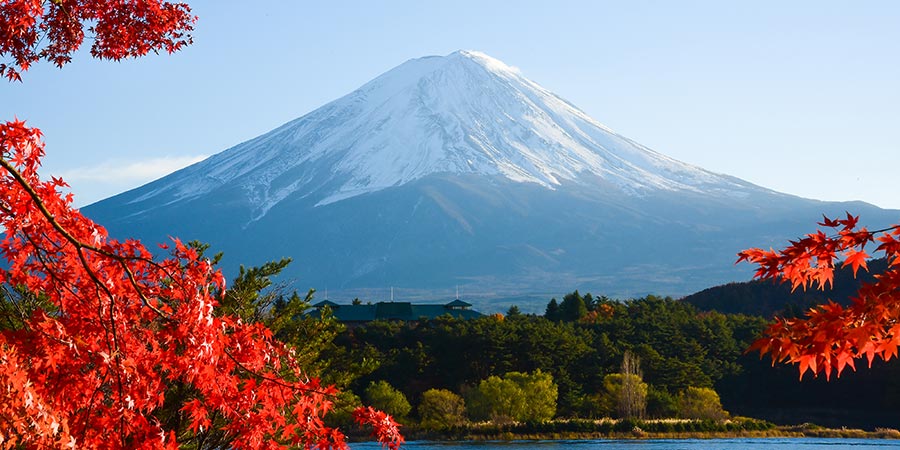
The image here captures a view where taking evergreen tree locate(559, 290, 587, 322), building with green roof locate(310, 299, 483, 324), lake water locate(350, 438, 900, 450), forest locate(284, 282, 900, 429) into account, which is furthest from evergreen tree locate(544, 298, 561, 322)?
lake water locate(350, 438, 900, 450)

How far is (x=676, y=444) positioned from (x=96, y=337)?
36.1m

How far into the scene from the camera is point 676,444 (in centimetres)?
3984

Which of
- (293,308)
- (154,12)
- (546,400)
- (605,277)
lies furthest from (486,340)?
(605,277)

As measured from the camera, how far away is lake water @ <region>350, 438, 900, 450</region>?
3816 cm

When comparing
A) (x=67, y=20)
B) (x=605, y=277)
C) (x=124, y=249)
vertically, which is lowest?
(x=605, y=277)

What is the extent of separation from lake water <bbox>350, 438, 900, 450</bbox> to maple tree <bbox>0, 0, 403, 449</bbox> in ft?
106

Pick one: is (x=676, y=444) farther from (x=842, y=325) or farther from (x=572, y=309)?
(x=842, y=325)

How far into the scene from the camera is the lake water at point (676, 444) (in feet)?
125

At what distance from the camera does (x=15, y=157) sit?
4.96 meters

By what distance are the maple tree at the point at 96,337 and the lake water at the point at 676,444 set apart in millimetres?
32327

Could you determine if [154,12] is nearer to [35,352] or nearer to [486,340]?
[35,352]

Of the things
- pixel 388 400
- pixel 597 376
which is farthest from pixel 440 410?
pixel 597 376

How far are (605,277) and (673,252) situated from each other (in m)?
17.1

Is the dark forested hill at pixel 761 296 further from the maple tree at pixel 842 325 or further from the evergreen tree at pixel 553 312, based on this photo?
the maple tree at pixel 842 325
